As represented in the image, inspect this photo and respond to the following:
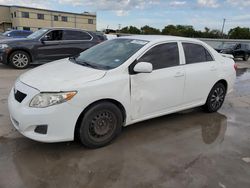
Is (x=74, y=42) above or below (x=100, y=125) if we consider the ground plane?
above

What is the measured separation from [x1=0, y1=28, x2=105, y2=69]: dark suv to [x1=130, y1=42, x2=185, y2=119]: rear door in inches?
237

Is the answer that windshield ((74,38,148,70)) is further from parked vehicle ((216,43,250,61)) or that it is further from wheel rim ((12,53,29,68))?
parked vehicle ((216,43,250,61))

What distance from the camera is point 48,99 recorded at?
2.96 metres

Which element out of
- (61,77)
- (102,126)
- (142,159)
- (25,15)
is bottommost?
(142,159)

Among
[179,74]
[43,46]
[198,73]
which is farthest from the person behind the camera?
[43,46]

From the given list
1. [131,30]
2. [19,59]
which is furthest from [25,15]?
[19,59]

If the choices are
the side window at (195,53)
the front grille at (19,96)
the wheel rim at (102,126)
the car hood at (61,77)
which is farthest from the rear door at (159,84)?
the front grille at (19,96)

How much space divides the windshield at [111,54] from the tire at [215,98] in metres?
1.91

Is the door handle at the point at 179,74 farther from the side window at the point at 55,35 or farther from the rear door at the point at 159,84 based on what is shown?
the side window at the point at 55,35

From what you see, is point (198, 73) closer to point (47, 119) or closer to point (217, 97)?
point (217, 97)

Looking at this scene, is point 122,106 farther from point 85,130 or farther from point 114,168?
point 114,168

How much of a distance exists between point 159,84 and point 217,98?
1.86 m

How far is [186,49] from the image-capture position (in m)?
4.38

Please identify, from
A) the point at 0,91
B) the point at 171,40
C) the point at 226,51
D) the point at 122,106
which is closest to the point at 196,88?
the point at 171,40
